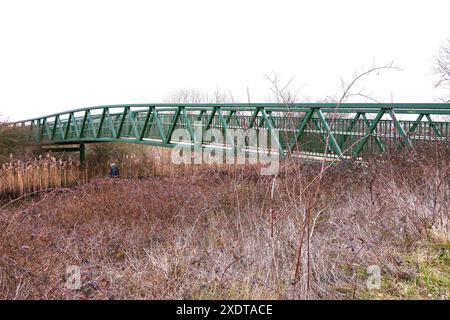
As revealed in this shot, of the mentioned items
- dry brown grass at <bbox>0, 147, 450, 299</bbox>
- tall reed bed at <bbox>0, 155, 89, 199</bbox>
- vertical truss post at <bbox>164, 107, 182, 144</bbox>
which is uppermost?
vertical truss post at <bbox>164, 107, 182, 144</bbox>

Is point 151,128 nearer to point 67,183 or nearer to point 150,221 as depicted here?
point 67,183

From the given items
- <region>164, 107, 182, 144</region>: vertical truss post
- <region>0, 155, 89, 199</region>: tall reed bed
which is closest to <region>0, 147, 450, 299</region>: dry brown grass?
<region>164, 107, 182, 144</region>: vertical truss post

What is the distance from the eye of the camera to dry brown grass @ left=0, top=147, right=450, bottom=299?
312cm

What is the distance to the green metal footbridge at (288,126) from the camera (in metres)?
6.85

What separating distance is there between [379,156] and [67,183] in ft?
37.9

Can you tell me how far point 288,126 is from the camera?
32.7 ft

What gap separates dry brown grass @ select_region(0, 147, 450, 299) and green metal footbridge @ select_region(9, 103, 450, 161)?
63 cm

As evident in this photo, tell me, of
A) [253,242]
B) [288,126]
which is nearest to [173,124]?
[288,126]

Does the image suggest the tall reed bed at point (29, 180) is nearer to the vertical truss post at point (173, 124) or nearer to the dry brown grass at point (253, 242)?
the vertical truss post at point (173, 124)

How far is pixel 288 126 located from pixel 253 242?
255 inches

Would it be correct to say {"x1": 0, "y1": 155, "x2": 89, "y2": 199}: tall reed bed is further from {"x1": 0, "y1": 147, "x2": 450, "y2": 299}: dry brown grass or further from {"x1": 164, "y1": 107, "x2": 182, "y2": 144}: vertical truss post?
{"x1": 0, "y1": 147, "x2": 450, "y2": 299}: dry brown grass

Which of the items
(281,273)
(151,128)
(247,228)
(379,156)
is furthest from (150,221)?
(151,128)

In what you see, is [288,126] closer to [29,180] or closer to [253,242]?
[253,242]
